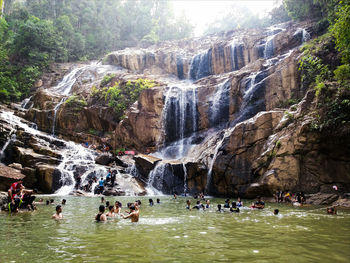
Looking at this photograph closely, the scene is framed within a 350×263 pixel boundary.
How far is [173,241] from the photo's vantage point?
6.67 metres

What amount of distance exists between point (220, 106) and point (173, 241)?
950 inches

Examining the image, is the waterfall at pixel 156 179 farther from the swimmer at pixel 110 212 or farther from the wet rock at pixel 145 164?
the swimmer at pixel 110 212

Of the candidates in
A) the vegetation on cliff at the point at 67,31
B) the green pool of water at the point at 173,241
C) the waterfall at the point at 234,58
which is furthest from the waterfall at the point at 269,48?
the vegetation on cliff at the point at 67,31

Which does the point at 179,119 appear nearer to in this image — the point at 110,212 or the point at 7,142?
the point at 7,142

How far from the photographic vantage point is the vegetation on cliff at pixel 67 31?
4297cm

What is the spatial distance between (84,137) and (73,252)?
28782 millimetres

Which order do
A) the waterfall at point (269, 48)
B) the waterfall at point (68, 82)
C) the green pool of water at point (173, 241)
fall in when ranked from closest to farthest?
the green pool of water at point (173, 241)
the waterfall at point (269, 48)
the waterfall at point (68, 82)

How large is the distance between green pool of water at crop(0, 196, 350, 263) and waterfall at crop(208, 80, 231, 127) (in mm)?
20017

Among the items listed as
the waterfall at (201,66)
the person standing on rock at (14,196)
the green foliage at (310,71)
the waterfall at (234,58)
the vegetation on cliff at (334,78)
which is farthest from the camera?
the waterfall at (201,66)

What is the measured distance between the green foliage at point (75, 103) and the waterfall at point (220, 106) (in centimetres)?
1741

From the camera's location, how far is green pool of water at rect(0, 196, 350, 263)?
17.3 ft

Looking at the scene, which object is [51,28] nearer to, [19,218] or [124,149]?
[124,149]

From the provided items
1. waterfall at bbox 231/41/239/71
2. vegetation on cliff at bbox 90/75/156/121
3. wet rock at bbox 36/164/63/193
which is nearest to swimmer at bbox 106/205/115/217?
wet rock at bbox 36/164/63/193

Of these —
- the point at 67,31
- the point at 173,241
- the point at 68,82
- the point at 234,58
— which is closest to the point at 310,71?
the point at 234,58
